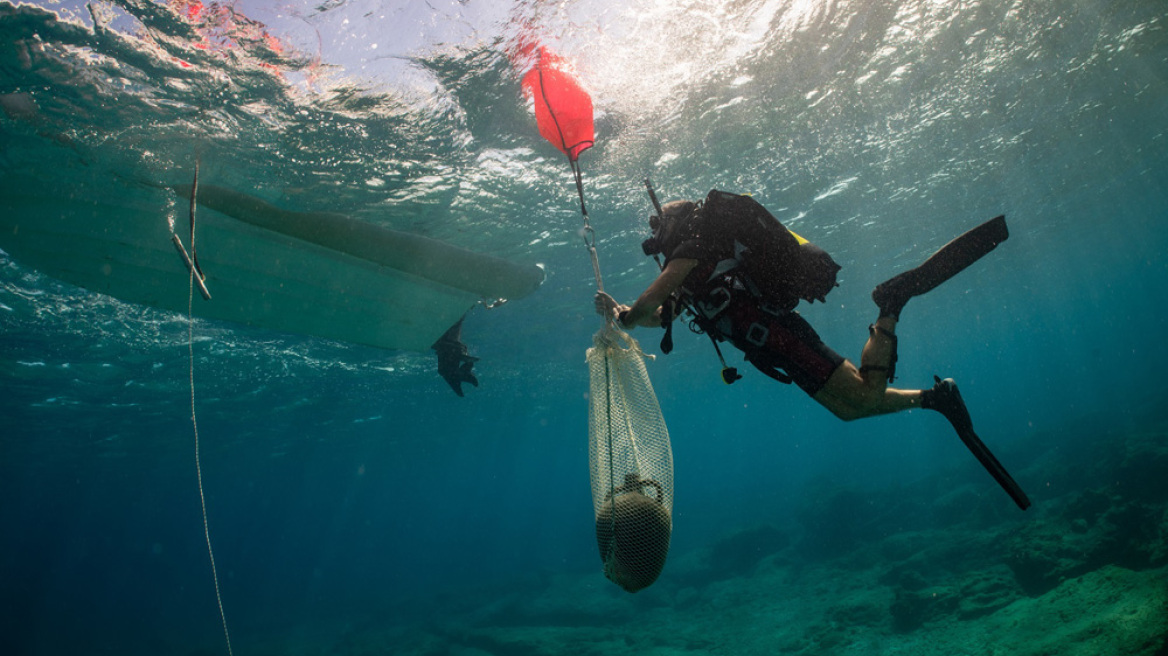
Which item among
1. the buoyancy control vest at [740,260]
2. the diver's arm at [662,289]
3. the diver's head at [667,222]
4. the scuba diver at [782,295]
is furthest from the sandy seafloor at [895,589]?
the diver's head at [667,222]

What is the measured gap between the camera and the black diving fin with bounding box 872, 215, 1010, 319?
374cm

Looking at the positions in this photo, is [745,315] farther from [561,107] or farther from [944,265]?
[561,107]

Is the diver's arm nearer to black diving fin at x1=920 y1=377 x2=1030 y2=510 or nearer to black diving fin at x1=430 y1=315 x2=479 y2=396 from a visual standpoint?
black diving fin at x1=920 y1=377 x2=1030 y2=510

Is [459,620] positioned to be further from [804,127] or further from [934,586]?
[804,127]

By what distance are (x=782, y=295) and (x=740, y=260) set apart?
47 centimetres

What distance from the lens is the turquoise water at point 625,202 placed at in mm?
7453

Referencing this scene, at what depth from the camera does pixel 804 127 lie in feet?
40.3

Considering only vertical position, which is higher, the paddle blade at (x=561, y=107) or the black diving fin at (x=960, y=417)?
the paddle blade at (x=561, y=107)

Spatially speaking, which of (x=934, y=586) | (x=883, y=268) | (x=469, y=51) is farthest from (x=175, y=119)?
(x=883, y=268)

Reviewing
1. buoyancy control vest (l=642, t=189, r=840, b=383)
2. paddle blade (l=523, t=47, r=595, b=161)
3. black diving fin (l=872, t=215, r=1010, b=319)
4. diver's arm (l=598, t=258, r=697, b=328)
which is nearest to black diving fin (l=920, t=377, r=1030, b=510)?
black diving fin (l=872, t=215, r=1010, b=319)

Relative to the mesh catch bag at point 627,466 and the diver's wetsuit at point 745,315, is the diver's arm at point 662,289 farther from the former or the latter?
the mesh catch bag at point 627,466

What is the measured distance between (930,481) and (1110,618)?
79.3 ft

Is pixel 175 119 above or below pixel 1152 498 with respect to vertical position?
above

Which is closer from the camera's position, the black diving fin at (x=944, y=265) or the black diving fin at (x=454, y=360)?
the black diving fin at (x=944, y=265)
